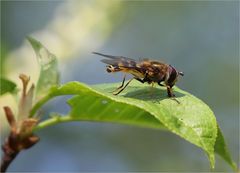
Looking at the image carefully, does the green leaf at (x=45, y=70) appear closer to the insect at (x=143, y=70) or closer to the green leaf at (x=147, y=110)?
the green leaf at (x=147, y=110)

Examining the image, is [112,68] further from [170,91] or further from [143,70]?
[170,91]

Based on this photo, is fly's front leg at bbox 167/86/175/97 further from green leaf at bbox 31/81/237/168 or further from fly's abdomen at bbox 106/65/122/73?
fly's abdomen at bbox 106/65/122/73

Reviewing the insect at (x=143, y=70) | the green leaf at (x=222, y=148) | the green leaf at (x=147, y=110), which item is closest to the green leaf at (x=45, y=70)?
the green leaf at (x=147, y=110)

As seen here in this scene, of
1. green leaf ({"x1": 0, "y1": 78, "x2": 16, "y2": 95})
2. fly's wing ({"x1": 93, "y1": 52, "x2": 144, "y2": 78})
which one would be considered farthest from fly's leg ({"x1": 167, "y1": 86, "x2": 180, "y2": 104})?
green leaf ({"x1": 0, "y1": 78, "x2": 16, "y2": 95})

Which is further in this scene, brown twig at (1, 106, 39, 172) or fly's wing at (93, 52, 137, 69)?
fly's wing at (93, 52, 137, 69)

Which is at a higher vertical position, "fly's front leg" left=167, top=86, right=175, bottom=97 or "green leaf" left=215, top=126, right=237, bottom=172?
"fly's front leg" left=167, top=86, right=175, bottom=97

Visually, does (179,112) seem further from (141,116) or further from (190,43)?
(190,43)
